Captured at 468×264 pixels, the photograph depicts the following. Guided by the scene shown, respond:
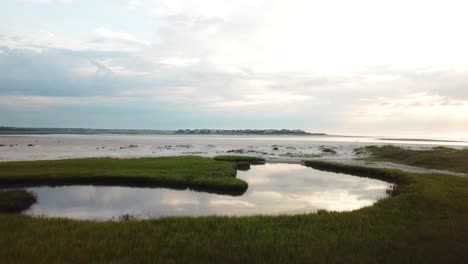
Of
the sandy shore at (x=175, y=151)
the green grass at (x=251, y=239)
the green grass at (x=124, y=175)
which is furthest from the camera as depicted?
the sandy shore at (x=175, y=151)

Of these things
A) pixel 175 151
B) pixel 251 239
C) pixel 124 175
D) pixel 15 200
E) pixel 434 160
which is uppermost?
pixel 434 160

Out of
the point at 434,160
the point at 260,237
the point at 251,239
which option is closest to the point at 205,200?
the point at 260,237

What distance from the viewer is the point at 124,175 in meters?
30.2

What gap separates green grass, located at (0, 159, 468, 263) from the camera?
979 centimetres

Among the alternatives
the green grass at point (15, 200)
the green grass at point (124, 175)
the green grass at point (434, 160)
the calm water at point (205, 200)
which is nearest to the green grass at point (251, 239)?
the calm water at point (205, 200)

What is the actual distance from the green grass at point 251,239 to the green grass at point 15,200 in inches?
264

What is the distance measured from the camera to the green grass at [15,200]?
19.5 meters

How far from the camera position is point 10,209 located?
1952 centimetres

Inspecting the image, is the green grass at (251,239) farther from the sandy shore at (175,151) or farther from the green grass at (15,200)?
the sandy shore at (175,151)

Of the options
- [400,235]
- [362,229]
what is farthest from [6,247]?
[400,235]

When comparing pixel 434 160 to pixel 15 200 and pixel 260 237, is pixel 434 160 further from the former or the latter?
pixel 15 200

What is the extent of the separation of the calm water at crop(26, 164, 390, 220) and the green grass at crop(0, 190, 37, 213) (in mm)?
669

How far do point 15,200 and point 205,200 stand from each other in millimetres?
11802

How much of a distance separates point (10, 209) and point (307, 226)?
56.8 ft
